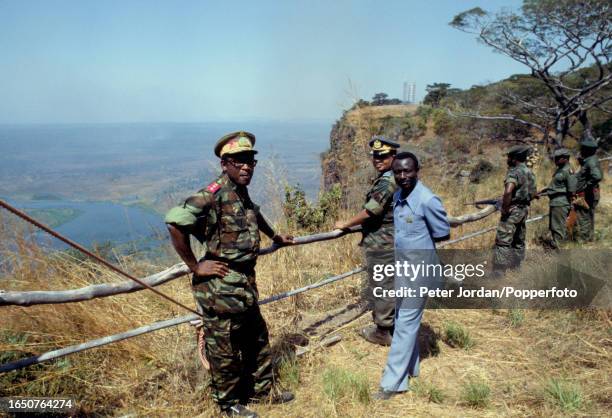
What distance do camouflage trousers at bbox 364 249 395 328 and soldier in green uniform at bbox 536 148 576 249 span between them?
145 inches

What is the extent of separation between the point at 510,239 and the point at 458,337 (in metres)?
2.06

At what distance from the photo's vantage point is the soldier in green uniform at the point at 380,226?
3.10 metres

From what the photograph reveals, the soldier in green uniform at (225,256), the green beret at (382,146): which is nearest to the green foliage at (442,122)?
the green beret at (382,146)

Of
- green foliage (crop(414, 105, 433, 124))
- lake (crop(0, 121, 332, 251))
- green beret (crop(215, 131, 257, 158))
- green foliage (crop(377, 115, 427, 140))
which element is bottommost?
lake (crop(0, 121, 332, 251))

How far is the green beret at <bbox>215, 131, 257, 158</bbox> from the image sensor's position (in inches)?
90.3

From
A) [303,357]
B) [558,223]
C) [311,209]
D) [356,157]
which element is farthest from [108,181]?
[303,357]

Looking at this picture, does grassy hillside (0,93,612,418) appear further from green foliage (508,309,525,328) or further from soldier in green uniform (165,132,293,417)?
soldier in green uniform (165,132,293,417)

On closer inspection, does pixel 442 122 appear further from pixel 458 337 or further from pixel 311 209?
pixel 458 337

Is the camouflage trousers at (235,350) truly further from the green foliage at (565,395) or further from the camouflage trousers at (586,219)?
the camouflage trousers at (586,219)

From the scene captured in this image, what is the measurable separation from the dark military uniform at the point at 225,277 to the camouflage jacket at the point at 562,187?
521cm

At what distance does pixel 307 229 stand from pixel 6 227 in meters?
3.14

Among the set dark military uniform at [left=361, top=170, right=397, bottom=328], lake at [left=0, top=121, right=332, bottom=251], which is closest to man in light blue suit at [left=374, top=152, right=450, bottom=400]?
dark military uniform at [left=361, top=170, right=397, bottom=328]

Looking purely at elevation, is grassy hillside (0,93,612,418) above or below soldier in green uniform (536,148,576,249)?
below

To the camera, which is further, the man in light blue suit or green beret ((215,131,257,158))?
the man in light blue suit
